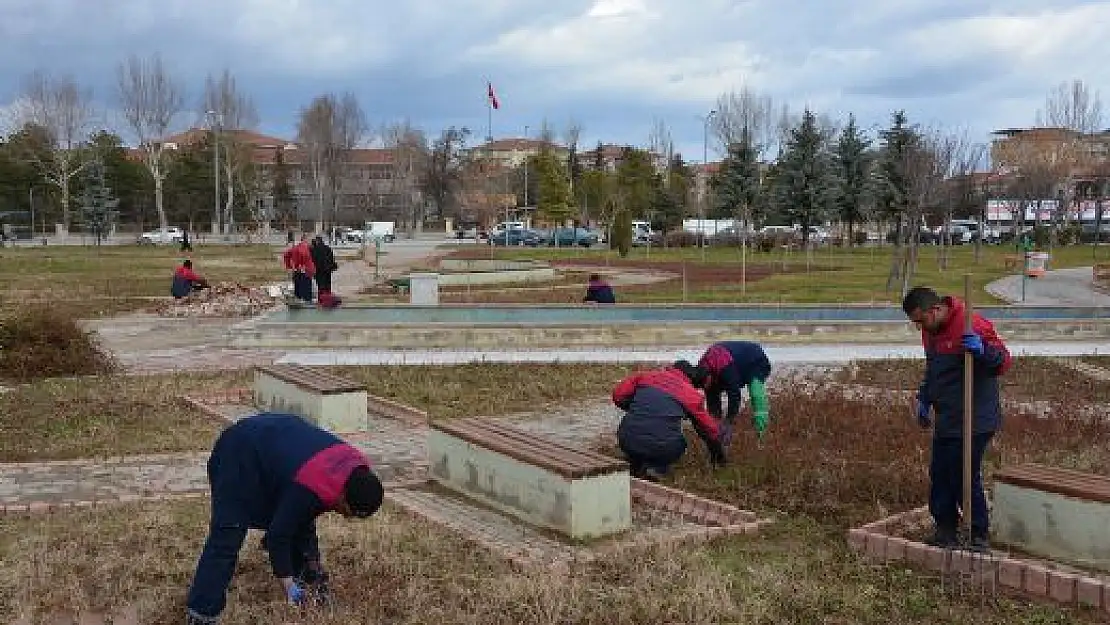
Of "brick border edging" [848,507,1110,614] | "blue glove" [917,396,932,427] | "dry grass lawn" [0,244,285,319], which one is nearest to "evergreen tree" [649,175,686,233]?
"dry grass lawn" [0,244,285,319]

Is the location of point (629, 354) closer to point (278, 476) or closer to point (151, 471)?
point (151, 471)

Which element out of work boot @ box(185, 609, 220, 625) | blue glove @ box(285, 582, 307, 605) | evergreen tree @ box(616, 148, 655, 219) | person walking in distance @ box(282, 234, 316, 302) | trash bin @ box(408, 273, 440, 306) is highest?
evergreen tree @ box(616, 148, 655, 219)

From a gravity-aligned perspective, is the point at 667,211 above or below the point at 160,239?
above

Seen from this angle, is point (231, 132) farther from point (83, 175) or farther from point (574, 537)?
point (574, 537)

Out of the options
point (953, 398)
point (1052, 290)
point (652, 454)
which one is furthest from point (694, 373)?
point (1052, 290)

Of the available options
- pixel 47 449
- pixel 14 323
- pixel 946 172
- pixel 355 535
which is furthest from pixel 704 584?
pixel 946 172

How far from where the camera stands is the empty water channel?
14.6 metres

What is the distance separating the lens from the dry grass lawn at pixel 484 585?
4.64 meters

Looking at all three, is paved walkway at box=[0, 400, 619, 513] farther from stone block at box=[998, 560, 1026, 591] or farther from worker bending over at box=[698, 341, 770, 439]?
stone block at box=[998, 560, 1026, 591]

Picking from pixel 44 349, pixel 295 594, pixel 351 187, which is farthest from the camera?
pixel 351 187

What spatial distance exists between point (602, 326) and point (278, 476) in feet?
35.1

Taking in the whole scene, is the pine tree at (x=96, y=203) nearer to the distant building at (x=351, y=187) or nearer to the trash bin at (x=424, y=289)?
the distant building at (x=351, y=187)

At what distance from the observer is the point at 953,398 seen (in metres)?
5.49

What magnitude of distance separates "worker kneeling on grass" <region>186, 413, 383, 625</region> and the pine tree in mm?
53419
